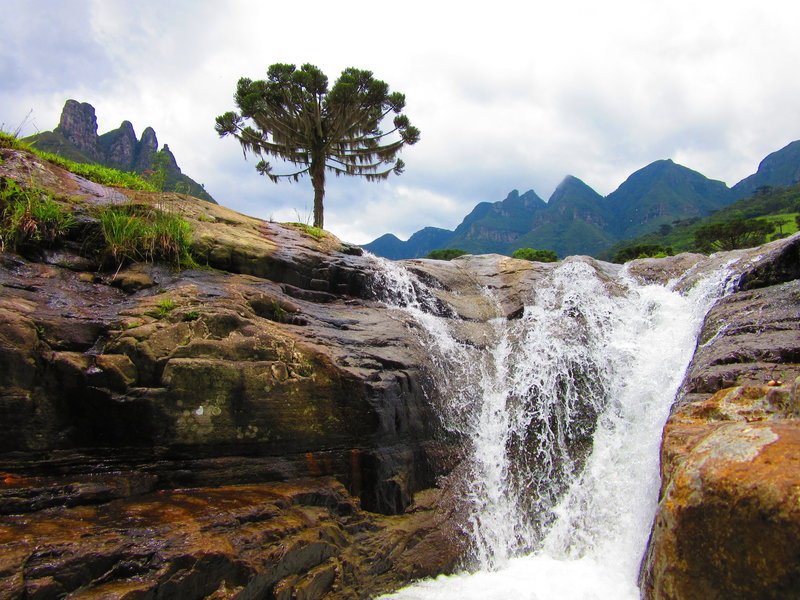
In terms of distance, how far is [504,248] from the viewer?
136 metres

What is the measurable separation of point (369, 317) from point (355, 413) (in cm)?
276

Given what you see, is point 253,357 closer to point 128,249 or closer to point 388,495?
point 388,495

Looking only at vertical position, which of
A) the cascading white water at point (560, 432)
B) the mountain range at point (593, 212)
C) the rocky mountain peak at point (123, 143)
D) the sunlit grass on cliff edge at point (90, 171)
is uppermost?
the mountain range at point (593, 212)

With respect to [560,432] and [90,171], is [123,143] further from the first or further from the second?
[560,432]

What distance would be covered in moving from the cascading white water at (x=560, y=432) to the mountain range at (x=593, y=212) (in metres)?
105

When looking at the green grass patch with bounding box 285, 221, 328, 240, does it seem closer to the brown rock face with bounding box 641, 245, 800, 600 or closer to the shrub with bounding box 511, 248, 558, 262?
the brown rock face with bounding box 641, 245, 800, 600

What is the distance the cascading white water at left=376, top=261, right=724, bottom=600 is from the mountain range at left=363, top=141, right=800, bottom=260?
10490 centimetres

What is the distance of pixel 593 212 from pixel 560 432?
500 feet

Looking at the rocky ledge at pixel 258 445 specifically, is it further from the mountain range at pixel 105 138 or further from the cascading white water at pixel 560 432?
the mountain range at pixel 105 138

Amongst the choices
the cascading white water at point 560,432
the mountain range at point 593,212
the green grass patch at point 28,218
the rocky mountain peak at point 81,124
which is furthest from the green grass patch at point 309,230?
the mountain range at point 593,212

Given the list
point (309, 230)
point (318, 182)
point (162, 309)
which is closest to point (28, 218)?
point (162, 309)

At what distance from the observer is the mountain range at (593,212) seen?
121m

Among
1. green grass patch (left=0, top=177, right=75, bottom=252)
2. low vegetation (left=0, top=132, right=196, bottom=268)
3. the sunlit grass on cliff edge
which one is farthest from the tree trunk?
green grass patch (left=0, top=177, right=75, bottom=252)

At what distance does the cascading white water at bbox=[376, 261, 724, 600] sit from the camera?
532cm
